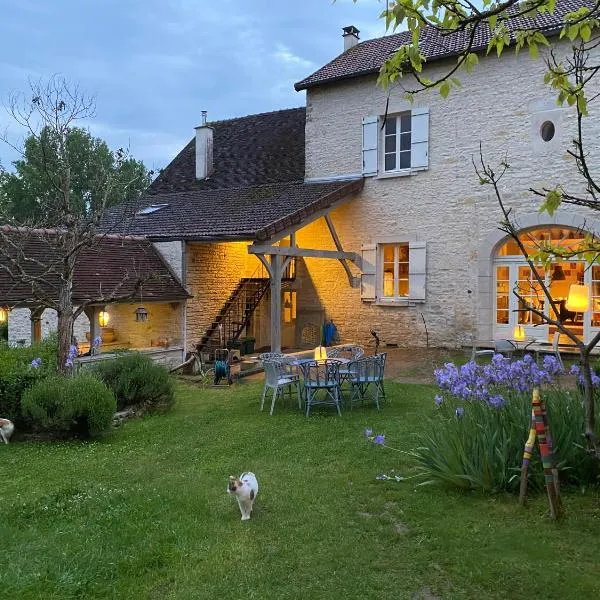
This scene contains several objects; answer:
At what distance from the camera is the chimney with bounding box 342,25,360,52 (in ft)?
54.0

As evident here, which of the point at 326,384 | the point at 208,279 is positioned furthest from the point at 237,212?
the point at 326,384

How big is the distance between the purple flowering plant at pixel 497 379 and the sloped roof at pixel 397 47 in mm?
8783

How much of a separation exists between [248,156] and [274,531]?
14.5 metres

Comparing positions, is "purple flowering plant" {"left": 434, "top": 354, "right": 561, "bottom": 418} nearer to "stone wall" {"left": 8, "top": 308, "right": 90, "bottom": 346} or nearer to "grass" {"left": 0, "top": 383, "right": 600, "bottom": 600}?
"grass" {"left": 0, "top": 383, "right": 600, "bottom": 600}

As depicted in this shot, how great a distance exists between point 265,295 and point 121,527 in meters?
11.4

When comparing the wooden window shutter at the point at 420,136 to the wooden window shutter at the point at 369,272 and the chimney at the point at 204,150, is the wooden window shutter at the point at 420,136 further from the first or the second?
the chimney at the point at 204,150

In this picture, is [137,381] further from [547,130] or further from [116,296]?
[547,130]

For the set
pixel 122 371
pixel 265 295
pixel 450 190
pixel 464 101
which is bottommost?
pixel 122 371

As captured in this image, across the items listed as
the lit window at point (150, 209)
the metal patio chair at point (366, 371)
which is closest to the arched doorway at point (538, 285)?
the metal patio chair at point (366, 371)

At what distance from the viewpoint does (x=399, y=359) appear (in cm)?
1283

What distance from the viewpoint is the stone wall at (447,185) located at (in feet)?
40.0

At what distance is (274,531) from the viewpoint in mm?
4168

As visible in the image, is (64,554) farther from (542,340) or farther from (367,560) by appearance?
(542,340)

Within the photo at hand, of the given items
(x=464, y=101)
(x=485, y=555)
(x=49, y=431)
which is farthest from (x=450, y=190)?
(x=485, y=555)
